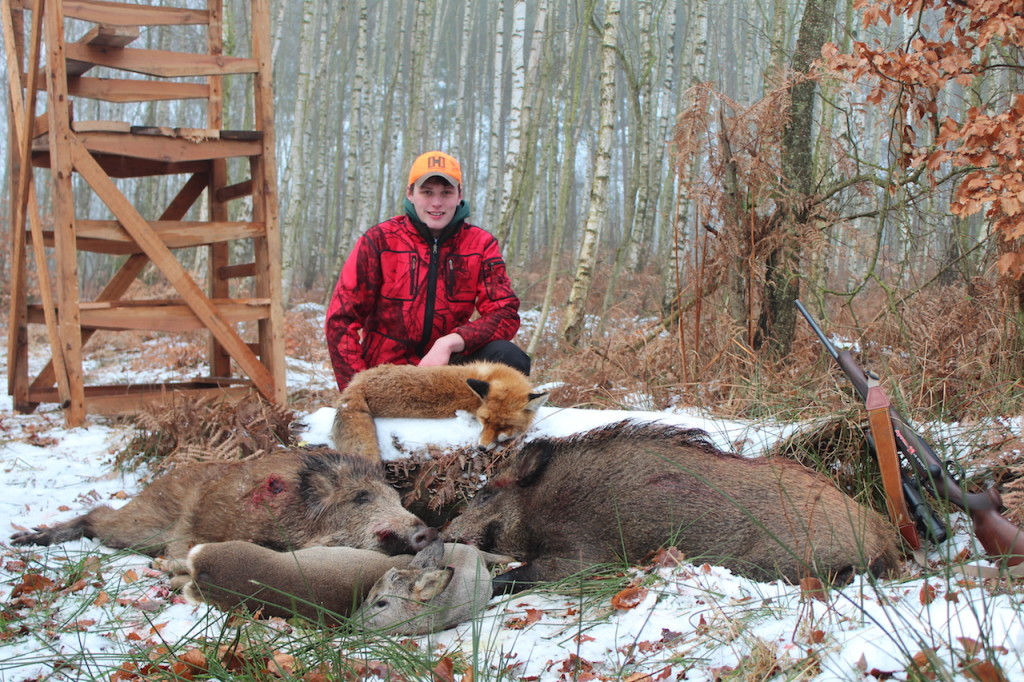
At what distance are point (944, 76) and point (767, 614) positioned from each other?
367cm

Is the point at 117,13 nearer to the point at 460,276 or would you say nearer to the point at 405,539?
→ the point at 460,276

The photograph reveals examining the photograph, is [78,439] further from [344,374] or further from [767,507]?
[767,507]

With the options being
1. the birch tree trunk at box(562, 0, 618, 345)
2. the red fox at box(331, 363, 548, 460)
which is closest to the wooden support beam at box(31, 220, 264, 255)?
the red fox at box(331, 363, 548, 460)

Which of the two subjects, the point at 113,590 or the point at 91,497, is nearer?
the point at 113,590

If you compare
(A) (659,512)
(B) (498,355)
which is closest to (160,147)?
(B) (498,355)

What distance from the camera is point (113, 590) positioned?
3.33m

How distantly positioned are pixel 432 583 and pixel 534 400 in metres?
1.29

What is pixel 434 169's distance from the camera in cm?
493

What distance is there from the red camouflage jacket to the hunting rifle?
2.23 meters

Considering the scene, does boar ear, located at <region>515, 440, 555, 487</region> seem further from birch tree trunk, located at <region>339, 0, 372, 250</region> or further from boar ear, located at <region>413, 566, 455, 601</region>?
birch tree trunk, located at <region>339, 0, 372, 250</region>

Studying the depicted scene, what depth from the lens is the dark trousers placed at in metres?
5.05

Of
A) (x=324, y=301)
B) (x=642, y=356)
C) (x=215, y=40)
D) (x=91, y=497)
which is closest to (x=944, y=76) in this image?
(x=642, y=356)

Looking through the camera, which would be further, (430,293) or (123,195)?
(123,195)

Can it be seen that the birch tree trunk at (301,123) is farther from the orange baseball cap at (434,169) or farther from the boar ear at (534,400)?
the boar ear at (534,400)
